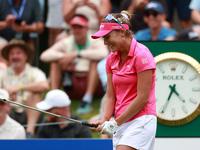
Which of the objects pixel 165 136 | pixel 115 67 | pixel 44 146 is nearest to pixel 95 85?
pixel 44 146

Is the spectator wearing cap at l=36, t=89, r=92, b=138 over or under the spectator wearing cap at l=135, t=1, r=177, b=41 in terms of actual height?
under

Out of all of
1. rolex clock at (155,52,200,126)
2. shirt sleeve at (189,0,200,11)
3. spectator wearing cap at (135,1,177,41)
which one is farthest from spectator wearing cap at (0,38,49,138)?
shirt sleeve at (189,0,200,11)

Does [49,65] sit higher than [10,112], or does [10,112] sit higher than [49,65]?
[49,65]

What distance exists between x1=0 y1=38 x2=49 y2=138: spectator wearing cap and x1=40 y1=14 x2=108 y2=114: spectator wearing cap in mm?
368

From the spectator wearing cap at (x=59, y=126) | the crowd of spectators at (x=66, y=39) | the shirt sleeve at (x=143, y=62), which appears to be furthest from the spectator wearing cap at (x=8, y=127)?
the shirt sleeve at (x=143, y=62)

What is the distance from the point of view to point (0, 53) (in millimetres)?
6398

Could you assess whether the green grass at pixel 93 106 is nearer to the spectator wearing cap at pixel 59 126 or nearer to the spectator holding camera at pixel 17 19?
the spectator wearing cap at pixel 59 126

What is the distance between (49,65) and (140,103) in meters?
3.43

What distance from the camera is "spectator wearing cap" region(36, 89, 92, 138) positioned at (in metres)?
5.03

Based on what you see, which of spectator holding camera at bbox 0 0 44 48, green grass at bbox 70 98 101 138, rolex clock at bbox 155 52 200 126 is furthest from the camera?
spectator holding camera at bbox 0 0 44 48

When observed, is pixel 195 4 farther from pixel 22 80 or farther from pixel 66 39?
pixel 22 80

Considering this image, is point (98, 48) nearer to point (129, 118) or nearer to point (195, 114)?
point (195, 114)

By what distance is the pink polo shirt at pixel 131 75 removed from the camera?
3330 millimetres

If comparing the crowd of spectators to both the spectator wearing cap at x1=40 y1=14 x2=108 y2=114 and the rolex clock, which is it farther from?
the rolex clock
